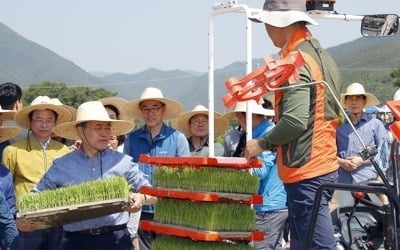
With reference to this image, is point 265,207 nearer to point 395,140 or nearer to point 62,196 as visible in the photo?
point 62,196

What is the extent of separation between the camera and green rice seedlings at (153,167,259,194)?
4.67 metres

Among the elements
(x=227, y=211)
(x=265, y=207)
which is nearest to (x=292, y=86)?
(x=227, y=211)

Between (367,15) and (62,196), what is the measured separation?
2.29m

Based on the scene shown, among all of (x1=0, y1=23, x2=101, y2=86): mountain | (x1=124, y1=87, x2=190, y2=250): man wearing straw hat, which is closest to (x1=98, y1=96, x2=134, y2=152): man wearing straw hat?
(x1=124, y1=87, x2=190, y2=250): man wearing straw hat

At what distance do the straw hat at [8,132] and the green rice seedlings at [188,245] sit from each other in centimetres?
205

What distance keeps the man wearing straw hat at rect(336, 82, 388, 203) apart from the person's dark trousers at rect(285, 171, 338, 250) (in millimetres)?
3853

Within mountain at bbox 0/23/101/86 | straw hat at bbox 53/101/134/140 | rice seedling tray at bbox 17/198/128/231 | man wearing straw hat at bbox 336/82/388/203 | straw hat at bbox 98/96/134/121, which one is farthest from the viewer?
mountain at bbox 0/23/101/86

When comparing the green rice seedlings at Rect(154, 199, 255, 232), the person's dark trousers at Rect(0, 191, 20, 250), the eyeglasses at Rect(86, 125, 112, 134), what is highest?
the eyeglasses at Rect(86, 125, 112, 134)

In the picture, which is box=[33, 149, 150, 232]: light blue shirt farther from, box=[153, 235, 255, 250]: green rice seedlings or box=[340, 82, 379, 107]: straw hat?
box=[340, 82, 379, 107]: straw hat

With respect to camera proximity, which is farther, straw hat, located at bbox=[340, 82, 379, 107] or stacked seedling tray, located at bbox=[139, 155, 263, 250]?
straw hat, located at bbox=[340, 82, 379, 107]

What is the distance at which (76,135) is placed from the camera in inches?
224

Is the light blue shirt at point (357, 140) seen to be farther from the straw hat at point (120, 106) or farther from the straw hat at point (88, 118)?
the straw hat at point (88, 118)

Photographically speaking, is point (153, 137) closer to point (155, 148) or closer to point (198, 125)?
point (155, 148)

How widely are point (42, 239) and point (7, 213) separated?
1.51 feet
